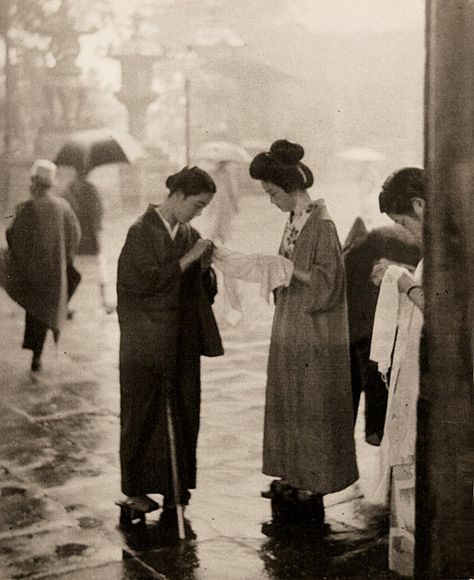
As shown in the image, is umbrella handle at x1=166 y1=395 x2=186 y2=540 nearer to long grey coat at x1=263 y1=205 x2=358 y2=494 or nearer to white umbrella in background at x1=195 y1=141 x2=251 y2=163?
long grey coat at x1=263 y1=205 x2=358 y2=494

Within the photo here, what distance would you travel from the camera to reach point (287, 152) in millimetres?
4719

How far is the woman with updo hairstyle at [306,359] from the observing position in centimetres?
472

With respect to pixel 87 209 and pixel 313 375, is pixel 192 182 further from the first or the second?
pixel 87 209

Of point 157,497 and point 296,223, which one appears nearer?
point 296,223

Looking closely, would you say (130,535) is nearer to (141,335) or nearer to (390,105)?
(141,335)

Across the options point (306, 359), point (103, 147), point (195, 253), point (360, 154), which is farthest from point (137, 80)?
point (306, 359)

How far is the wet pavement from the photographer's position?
169 inches

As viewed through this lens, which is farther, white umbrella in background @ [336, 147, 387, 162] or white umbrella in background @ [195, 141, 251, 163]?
white umbrella in background @ [336, 147, 387, 162]

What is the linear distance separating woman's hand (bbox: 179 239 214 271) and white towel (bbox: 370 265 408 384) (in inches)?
34.5

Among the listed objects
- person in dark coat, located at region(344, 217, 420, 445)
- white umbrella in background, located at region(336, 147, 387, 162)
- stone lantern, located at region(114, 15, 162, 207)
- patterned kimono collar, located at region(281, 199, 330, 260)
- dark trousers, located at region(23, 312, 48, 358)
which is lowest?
dark trousers, located at region(23, 312, 48, 358)

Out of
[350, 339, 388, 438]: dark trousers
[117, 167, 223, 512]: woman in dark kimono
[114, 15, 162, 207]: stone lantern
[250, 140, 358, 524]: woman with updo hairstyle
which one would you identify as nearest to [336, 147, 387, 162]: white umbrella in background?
[114, 15, 162, 207]: stone lantern

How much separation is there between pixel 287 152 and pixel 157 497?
76.6 inches

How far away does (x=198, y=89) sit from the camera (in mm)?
7312

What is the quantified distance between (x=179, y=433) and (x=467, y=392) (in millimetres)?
2032
